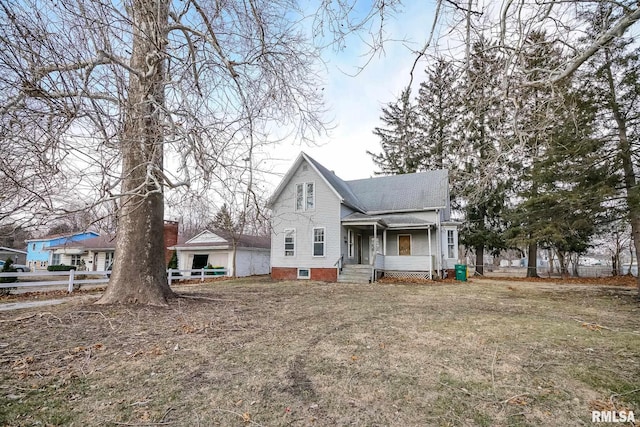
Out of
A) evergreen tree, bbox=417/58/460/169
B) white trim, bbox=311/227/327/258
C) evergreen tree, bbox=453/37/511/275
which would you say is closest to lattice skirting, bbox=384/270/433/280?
white trim, bbox=311/227/327/258

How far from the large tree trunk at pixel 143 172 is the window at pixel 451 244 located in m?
16.1

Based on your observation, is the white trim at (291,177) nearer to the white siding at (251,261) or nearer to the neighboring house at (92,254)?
the white siding at (251,261)

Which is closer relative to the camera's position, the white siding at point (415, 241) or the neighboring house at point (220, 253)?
the white siding at point (415, 241)

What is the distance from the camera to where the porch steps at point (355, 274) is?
54.3 feet

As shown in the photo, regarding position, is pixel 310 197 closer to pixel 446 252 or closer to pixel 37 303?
pixel 446 252

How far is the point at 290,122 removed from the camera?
236 inches

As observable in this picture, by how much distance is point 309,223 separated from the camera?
1869 cm

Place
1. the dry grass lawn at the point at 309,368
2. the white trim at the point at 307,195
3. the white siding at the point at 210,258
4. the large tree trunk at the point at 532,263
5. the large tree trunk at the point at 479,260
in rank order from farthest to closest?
the large tree trunk at the point at 479,260
the white siding at the point at 210,258
the large tree trunk at the point at 532,263
the white trim at the point at 307,195
the dry grass lawn at the point at 309,368

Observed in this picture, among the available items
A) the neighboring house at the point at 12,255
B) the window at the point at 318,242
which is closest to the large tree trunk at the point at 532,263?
the window at the point at 318,242

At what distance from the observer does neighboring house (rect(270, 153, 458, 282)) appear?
17688mm

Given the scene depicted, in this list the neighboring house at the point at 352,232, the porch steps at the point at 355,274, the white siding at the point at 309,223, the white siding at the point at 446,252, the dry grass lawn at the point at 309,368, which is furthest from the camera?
the white siding at the point at 446,252

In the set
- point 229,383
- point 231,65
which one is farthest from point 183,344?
point 231,65

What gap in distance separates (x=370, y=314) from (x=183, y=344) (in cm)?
430

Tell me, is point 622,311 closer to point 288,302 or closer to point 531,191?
point 531,191
